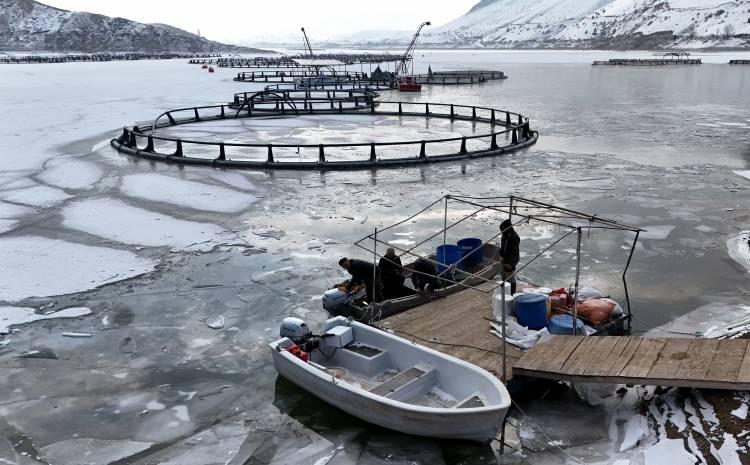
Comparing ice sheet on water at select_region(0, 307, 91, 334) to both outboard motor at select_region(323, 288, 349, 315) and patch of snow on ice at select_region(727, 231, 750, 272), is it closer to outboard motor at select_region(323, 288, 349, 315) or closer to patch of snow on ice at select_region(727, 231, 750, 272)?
outboard motor at select_region(323, 288, 349, 315)

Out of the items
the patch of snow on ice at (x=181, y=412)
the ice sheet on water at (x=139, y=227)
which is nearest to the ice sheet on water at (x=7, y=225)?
the ice sheet on water at (x=139, y=227)

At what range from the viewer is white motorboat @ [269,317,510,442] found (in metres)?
7.24

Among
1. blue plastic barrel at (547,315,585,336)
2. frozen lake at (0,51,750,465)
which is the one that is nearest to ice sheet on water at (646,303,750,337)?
frozen lake at (0,51,750,465)

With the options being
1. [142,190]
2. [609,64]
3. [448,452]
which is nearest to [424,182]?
[142,190]

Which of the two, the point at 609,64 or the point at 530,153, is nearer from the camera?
the point at 530,153

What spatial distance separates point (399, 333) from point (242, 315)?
9.70 ft

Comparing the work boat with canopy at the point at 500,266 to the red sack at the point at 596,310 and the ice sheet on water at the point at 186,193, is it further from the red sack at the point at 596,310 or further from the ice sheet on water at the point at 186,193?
the ice sheet on water at the point at 186,193

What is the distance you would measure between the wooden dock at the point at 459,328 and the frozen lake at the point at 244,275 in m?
0.96

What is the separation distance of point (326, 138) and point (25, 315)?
825 inches

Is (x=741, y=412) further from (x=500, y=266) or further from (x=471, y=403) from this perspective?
(x=500, y=266)

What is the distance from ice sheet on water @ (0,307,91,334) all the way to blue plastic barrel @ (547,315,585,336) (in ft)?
25.6

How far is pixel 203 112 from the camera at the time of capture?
141 ft

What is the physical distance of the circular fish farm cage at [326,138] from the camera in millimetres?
24453

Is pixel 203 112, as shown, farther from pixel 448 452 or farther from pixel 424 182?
pixel 448 452
